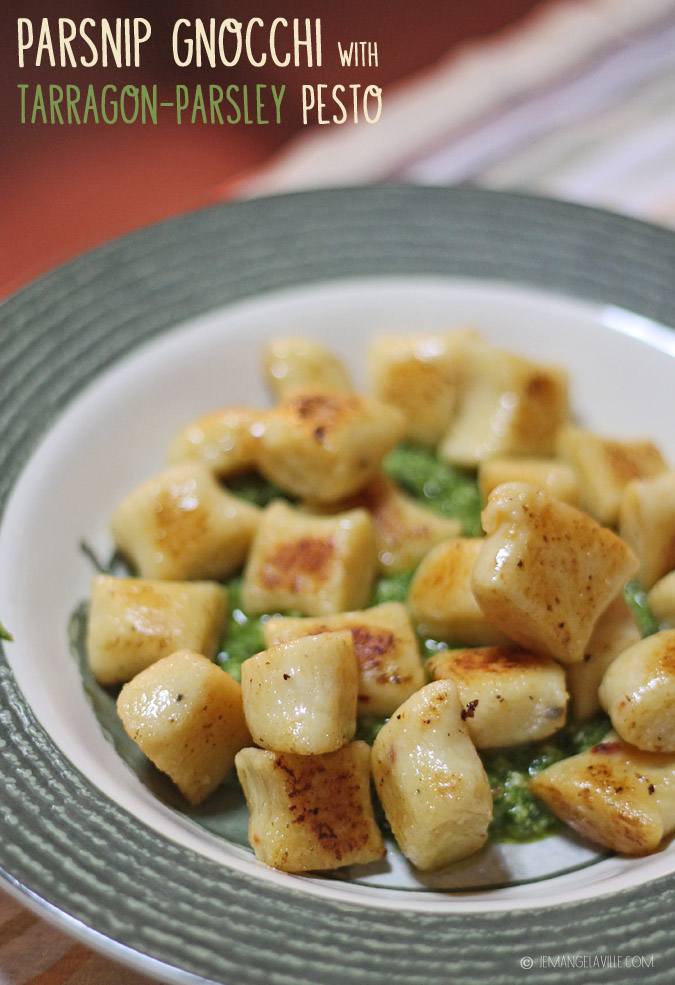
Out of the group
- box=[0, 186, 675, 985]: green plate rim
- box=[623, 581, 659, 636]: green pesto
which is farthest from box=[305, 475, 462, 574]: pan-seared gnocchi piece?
box=[0, 186, 675, 985]: green plate rim

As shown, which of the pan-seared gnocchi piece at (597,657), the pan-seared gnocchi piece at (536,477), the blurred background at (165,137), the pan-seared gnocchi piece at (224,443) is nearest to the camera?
the pan-seared gnocchi piece at (597,657)

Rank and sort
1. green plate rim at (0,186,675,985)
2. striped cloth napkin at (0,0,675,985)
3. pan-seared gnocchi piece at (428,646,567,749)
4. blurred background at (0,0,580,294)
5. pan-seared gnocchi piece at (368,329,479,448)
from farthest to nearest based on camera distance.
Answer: blurred background at (0,0,580,294) → striped cloth napkin at (0,0,675,985) → pan-seared gnocchi piece at (368,329,479,448) → pan-seared gnocchi piece at (428,646,567,749) → green plate rim at (0,186,675,985)

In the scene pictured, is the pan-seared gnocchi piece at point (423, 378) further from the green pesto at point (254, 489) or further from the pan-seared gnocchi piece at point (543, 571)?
the pan-seared gnocchi piece at point (543, 571)

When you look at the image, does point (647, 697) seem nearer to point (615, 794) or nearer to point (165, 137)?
point (615, 794)

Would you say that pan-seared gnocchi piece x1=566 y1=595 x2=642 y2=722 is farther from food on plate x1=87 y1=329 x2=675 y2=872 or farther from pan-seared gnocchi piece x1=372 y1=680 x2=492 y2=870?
pan-seared gnocchi piece x1=372 y1=680 x2=492 y2=870

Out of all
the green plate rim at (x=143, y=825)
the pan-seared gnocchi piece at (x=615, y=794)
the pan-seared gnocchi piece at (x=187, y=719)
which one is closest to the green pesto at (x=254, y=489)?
the green plate rim at (x=143, y=825)

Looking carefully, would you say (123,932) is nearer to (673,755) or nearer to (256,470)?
(673,755)
